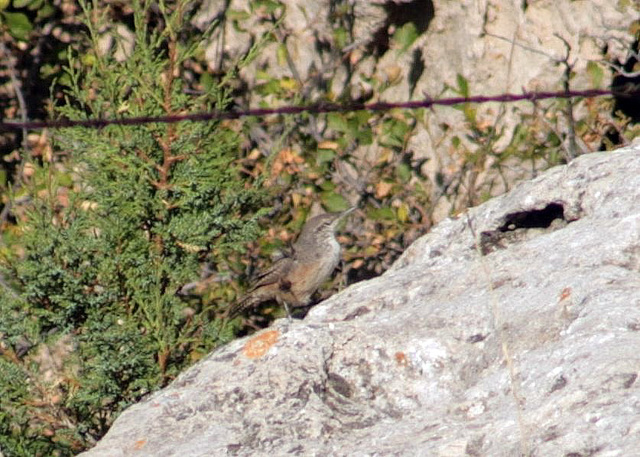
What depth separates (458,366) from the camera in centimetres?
437

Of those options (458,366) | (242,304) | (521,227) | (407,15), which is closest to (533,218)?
(521,227)

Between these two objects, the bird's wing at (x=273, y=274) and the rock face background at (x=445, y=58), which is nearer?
the bird's wing at (x=273, y=274)

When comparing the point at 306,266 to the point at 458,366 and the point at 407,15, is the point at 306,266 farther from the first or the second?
the point at 458,366

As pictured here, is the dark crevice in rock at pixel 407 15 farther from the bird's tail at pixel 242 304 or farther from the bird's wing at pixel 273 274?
the bird's tail at pixel 242 304

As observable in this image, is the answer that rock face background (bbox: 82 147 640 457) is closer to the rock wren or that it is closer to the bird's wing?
the bird's wing

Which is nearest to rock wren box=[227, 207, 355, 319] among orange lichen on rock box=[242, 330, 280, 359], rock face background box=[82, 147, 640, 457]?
rock face background box=[82, 147, 640, 457]

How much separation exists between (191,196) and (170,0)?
3269mm

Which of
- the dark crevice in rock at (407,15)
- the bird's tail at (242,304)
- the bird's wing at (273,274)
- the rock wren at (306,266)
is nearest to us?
the bird's tail at (242,304)

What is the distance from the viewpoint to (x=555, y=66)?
25.8 ft

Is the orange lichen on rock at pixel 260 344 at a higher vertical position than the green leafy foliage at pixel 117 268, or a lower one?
higher

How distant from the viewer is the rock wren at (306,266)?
24.7ft

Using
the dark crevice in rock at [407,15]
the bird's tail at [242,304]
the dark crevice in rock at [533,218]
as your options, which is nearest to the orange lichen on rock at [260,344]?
the dark crevice in rock at [533,218]

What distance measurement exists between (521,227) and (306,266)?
7.85 ft

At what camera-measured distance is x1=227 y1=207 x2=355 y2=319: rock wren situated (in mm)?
7535
